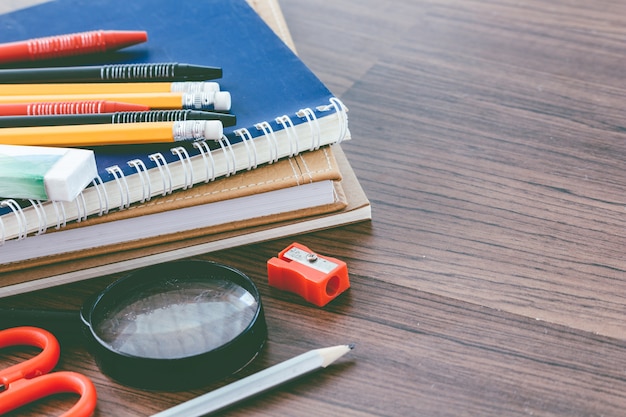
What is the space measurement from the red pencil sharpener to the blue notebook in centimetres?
10

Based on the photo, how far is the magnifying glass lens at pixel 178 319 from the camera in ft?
2.02

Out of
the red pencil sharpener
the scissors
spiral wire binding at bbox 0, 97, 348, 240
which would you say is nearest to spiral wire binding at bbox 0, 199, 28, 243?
spiral wire binding at bbox 0, 97, 348, 240

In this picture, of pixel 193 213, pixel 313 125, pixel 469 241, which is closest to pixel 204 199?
pixel 193 213

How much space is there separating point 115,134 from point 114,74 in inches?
4.9

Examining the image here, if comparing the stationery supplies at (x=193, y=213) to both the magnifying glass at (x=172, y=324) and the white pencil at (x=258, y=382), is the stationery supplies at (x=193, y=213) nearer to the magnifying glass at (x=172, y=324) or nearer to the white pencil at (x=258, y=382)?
the magnifying glass at (x=172, y=324)

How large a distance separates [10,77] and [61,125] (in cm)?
14

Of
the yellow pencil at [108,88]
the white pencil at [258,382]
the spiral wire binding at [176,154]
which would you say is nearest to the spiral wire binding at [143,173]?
the spiral wire binding at [176,154]

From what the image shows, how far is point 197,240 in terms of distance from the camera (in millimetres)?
758

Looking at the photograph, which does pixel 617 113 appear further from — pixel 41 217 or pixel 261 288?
pixel 41 217

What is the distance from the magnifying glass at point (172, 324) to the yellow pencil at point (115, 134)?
0.12 metres

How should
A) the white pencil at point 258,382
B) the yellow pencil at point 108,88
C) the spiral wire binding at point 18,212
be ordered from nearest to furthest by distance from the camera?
1. the white pencil at point 258,382
2. the spiral wire binding at point 18,212
3. the yellow pencil at point 108,88

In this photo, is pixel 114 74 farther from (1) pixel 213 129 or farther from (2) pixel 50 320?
(2) pixel 50 320

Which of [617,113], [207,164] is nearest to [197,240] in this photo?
[207,164]

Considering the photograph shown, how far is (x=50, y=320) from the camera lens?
66 centimetres
